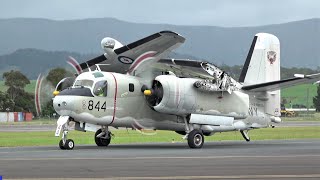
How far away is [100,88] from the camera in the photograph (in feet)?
116

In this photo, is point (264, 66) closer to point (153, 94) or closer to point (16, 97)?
point (153, 94)

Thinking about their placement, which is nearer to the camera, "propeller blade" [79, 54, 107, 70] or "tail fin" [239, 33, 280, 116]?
"propeller blade" [79, 54, 107, 70]

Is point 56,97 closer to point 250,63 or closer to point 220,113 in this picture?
point 220,113

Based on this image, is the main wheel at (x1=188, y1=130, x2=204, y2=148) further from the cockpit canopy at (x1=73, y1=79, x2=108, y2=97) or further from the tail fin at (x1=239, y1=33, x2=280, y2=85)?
the tail fin at (x1=239, y1=33, x2=280, y2=85)

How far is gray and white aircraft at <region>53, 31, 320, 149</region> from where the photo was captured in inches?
1382

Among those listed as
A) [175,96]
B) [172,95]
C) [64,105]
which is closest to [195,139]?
[175,96]

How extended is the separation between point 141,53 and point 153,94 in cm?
204

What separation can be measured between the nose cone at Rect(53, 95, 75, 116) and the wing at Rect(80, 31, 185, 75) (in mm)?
3830

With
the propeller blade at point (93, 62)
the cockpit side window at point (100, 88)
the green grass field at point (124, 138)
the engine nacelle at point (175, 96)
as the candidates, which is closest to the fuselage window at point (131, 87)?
the engine nacelle at point (175, 96)

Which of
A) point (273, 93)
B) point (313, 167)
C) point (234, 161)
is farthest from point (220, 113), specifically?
point (313, 167)

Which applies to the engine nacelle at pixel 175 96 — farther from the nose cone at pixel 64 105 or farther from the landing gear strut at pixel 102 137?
the nose cone at pixel 64 105

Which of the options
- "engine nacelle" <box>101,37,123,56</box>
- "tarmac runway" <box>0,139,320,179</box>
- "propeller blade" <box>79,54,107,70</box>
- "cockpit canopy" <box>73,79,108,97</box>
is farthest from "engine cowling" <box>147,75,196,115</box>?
"tarmac runway" <box>0,139,320,179</box>

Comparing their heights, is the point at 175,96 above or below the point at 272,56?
below

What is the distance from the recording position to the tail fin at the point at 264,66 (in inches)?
1655
